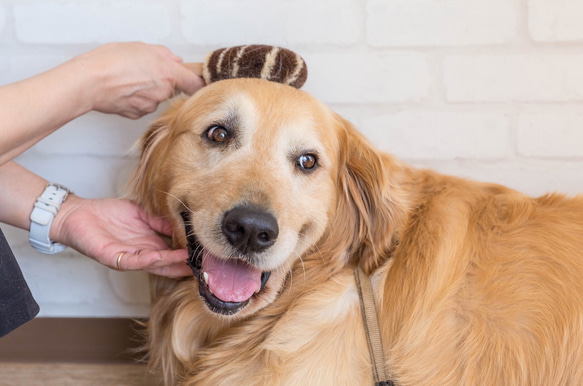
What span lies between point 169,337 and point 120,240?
0.32 meters

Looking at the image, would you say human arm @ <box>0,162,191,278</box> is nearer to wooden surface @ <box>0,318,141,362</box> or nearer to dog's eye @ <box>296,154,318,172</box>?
dog's eye @ <box>296,154,318,172</box>

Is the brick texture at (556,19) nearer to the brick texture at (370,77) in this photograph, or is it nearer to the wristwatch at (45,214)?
the brick texture at (370,77)

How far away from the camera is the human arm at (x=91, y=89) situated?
1430mm

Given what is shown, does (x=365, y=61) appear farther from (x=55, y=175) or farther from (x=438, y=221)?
(x=55, y=175)

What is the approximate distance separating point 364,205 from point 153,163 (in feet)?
1.91

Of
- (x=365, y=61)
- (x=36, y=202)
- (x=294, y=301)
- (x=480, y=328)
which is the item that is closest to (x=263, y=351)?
(x=294, y=301)

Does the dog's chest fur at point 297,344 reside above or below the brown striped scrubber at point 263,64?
below

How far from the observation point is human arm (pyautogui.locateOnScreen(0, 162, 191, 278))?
5.20ft

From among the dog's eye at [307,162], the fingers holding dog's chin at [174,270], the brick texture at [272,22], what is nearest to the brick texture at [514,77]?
the brick texture at [272,22]

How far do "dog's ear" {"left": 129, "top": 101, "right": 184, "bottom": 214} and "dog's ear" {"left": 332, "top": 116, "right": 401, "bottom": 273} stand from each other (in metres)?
0.47

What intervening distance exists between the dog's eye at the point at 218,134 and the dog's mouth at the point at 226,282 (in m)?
0.27

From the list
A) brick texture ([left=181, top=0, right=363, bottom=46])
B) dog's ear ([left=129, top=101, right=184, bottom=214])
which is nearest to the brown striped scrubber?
dog's ear ([left=129, top=101, right=184, bottom=214])

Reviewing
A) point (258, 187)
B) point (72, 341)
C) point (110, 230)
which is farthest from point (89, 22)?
point (72, 341)

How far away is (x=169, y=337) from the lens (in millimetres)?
1522
